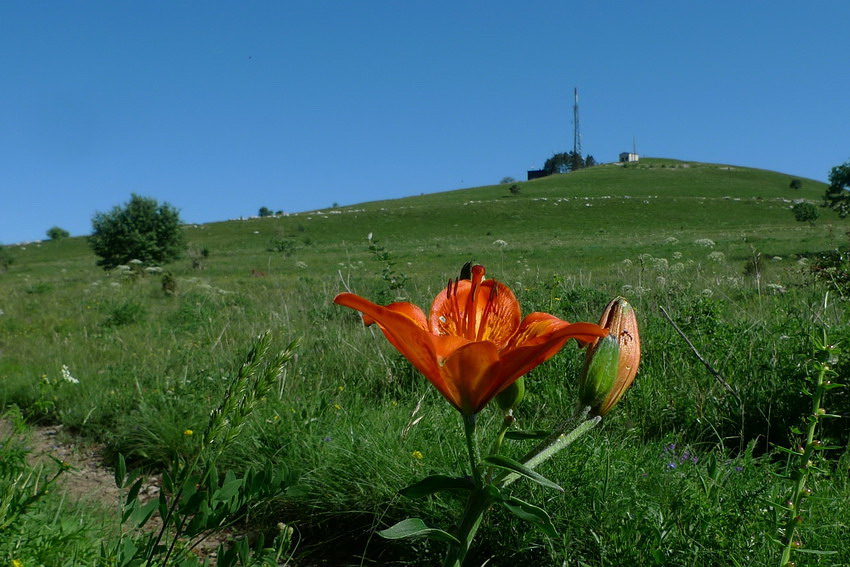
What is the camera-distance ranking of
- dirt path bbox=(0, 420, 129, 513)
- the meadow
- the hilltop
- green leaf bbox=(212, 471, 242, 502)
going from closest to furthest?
green leaf bbox=(212, 471, 242, 502)
the meadow
dirt path bbox=(0, 420, 129, 513)
the hilltop

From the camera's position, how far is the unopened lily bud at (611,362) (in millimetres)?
853

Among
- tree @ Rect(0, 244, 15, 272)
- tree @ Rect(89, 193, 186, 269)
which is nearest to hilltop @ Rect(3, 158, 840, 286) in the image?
tree @ Rect(0, 244, 15, 272)

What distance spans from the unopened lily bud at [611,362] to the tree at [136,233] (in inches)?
1339

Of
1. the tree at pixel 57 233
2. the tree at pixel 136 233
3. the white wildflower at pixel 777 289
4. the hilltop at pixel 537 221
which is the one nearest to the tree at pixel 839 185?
the hilltop at pixel 537 221

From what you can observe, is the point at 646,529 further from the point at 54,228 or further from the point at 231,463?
the point at 54,228

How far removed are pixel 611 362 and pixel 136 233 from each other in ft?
114

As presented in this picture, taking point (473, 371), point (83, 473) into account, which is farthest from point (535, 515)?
point (83, 473)

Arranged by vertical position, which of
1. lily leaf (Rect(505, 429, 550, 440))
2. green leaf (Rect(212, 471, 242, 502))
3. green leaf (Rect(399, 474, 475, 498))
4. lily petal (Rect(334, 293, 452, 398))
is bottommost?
green leaf (Rect(212, 471, 242, 502))

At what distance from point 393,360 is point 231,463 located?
4.23 feet

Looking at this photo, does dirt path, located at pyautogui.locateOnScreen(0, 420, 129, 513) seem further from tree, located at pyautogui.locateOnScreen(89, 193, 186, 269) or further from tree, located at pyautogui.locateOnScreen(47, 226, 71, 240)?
tree, located at pyautogui.locateOnScreen(47, 226, 71, 240)

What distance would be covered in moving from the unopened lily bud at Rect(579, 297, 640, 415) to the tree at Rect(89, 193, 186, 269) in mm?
34002

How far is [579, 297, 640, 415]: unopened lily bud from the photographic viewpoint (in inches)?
33.6

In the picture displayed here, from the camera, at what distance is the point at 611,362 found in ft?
2.80

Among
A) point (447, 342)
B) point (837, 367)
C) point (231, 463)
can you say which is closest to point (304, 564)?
point (231, 463)
